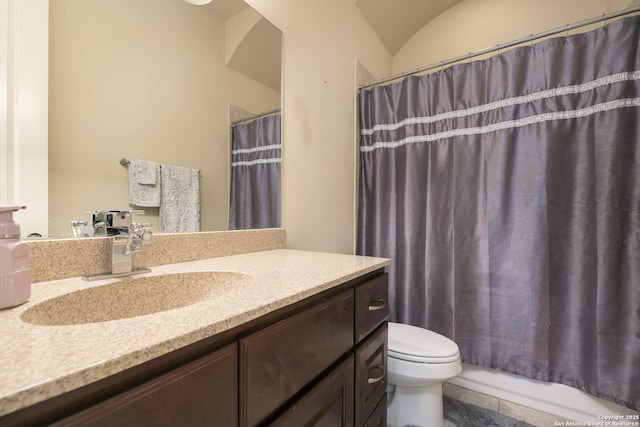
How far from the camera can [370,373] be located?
87 cm

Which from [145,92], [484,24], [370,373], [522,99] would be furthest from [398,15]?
[370,373]

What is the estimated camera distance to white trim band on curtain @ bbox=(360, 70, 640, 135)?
1.15 metres

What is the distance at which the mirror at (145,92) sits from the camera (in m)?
0.70

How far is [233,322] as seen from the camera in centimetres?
44

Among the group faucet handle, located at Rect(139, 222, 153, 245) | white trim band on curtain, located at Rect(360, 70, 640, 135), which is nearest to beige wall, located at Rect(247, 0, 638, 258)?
white trim band on curtain, located at Rect(360, 70, 640, 135)

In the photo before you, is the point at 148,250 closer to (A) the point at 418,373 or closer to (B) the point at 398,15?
(A) the point at 418,373

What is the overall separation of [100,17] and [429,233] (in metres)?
1.62

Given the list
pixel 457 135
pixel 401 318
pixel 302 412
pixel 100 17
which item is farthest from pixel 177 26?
pixel 401 318

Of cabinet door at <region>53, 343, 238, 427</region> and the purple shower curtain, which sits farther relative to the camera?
the purple shower curtain

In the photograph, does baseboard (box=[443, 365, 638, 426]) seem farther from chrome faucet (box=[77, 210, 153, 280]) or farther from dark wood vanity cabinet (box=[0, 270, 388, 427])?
chrome faucet (box=[77, 210, 153, 280])

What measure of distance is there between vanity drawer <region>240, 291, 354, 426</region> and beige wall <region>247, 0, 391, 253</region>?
0.68 metres

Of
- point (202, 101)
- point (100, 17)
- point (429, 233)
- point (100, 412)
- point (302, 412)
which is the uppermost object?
point (100, 17)

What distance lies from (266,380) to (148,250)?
0.57 m

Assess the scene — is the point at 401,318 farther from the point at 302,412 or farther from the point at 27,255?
the point at 27,255
